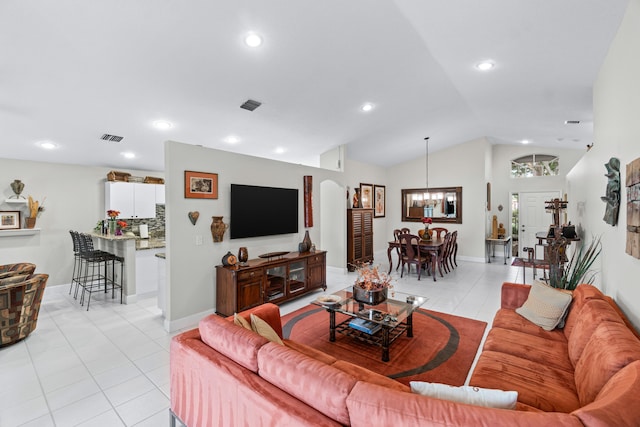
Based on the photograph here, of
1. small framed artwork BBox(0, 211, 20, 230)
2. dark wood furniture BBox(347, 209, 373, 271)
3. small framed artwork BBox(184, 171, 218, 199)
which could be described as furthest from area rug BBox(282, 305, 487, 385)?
small framed artwork BBox(0, 211, 20, 230)

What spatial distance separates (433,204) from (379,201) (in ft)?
5.20

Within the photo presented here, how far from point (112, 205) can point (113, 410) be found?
4.47 metres

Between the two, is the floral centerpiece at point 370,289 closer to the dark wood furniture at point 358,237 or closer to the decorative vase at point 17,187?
the dark wood furniture at point 358,237

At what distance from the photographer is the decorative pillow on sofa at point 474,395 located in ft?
3.92

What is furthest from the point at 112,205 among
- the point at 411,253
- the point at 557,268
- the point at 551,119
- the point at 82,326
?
the point at 551,119

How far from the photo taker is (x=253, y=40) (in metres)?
2.76

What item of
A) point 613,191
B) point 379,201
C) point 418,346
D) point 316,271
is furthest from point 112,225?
point 379,201

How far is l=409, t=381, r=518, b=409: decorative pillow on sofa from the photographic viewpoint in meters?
1.20

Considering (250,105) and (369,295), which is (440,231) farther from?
(250,105)

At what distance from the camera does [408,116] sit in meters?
5.35

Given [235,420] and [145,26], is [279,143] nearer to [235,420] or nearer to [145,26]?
[145,26]

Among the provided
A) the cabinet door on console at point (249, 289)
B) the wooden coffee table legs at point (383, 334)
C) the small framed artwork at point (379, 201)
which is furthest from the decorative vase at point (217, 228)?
the small framed artwork at point (379, 201)

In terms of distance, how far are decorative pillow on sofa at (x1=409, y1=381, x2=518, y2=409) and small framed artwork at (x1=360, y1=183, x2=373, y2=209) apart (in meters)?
7.07

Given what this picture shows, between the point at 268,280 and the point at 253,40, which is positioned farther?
the point at 268,280
